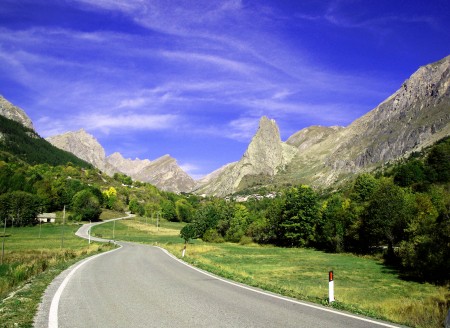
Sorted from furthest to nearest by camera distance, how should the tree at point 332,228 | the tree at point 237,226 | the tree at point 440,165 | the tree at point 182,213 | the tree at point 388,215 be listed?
1. the tree at point 182,213
2. the tree at point 440,165
3. the tree at point 237,226
4. the tree at point 332,228
5. the tree at point 388,215

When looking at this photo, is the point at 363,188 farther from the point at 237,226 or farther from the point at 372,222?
the point at 237,226

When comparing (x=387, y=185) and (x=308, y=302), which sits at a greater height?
(x=387, y=185)

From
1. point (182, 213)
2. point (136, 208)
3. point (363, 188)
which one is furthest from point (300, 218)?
point (136, 208)

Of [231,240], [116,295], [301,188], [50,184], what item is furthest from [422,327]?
[50,184]

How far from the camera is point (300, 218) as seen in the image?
82.5m

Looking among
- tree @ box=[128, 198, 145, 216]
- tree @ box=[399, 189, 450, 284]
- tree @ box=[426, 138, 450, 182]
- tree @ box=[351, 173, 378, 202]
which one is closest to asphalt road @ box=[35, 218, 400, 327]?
tree @ box=[399, 189, 450, 284]

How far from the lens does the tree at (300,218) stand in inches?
3223

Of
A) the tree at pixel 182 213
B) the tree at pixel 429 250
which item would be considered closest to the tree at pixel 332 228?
the tree at pixel 429 250

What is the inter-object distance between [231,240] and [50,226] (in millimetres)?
56594

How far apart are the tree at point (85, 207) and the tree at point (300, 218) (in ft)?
272

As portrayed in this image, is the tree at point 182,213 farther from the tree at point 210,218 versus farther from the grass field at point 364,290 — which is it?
the grass field at point 364,290

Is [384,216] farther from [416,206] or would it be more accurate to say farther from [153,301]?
[153,301]

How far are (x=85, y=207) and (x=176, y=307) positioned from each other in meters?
143

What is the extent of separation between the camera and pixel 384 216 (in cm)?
5728
